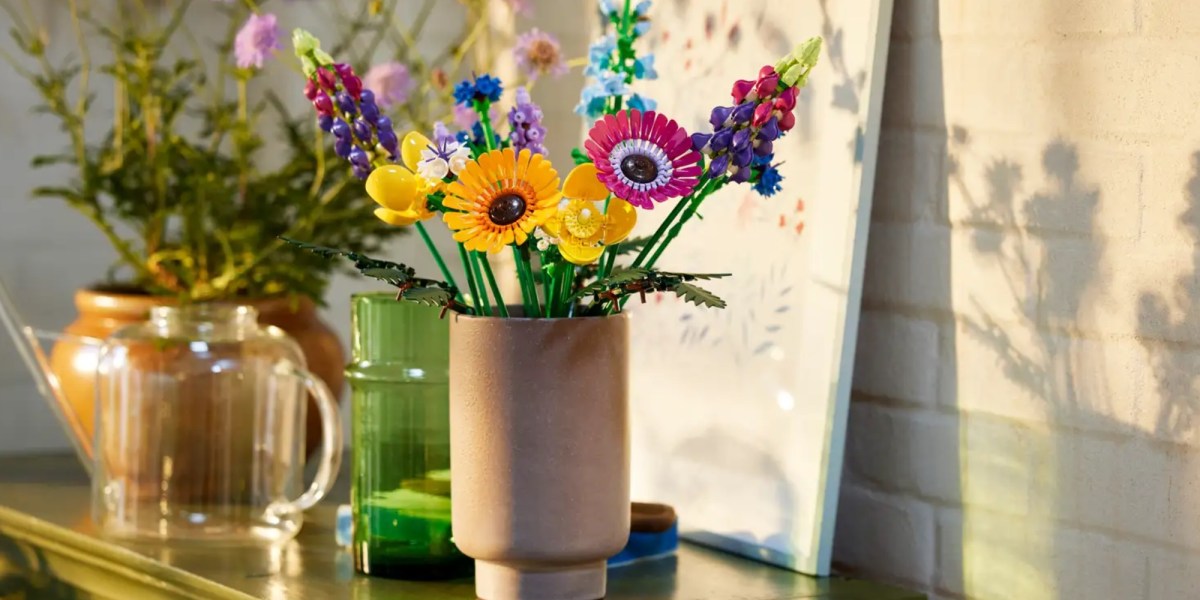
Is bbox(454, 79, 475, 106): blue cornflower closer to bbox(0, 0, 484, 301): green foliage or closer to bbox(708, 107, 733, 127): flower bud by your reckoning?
bbox(708, 107, 733, 127): flower bud

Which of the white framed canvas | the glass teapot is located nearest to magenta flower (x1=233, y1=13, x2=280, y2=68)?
the glass teapot

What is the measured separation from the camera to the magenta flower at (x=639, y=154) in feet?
3.23

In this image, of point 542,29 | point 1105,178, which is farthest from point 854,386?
point 542,29

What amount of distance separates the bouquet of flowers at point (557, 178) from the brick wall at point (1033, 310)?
0.20 meters

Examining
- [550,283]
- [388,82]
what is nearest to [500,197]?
Result: [550,283]

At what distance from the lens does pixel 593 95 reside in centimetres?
114

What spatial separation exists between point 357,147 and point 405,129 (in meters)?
0.81

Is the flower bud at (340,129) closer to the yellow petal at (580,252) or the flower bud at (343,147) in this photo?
the flower bud at (343,147)

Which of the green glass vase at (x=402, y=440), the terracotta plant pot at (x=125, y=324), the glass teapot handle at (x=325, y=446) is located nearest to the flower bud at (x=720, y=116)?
the green glass vase at (x=402, y=440)

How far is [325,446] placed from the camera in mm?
1387

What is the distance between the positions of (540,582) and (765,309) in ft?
1.04

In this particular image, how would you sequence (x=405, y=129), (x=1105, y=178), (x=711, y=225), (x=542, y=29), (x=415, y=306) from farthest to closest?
(x=405, y=129) < (x=542, y=29) < (x=711, y=225) < (x=415, y=306) < (x=1105, y=178)

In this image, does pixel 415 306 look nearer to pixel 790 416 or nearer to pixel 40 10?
pixel 790 416

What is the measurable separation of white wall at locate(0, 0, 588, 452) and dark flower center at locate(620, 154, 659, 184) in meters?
1.10
